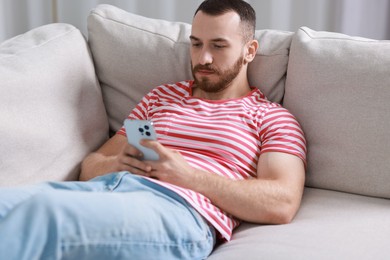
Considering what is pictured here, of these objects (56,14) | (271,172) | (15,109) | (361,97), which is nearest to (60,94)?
(15,109)

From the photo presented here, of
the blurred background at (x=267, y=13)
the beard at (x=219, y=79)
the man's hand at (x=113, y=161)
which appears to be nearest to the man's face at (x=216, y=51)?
the beard at (x=219, y=79)

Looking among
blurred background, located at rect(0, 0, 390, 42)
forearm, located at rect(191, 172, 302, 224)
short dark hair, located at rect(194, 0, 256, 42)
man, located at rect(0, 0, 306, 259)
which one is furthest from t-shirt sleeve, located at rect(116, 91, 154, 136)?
blurred background, located at rect(0, 0, 390, 42)

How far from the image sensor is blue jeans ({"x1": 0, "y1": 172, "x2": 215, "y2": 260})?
4.20 feet

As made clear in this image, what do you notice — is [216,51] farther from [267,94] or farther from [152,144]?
[152,144]

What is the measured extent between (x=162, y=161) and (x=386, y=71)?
0.68m

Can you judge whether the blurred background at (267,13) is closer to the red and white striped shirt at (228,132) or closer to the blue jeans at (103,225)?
the red and white striped shirt at (228,132)

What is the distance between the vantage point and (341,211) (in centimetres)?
171

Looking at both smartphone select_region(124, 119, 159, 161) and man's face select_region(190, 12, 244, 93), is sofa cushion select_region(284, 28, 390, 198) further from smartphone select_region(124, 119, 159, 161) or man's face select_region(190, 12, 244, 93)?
smartphone select_region(124, 119, 159, 161)

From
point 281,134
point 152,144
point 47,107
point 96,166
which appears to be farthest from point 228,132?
point 47,107

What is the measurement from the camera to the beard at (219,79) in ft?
6.16

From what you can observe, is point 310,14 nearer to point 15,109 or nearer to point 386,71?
point 386,71

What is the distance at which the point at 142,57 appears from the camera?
81.0 inches

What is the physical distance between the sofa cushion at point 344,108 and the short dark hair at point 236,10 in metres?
0.15

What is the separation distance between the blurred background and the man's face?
0.81 meters
